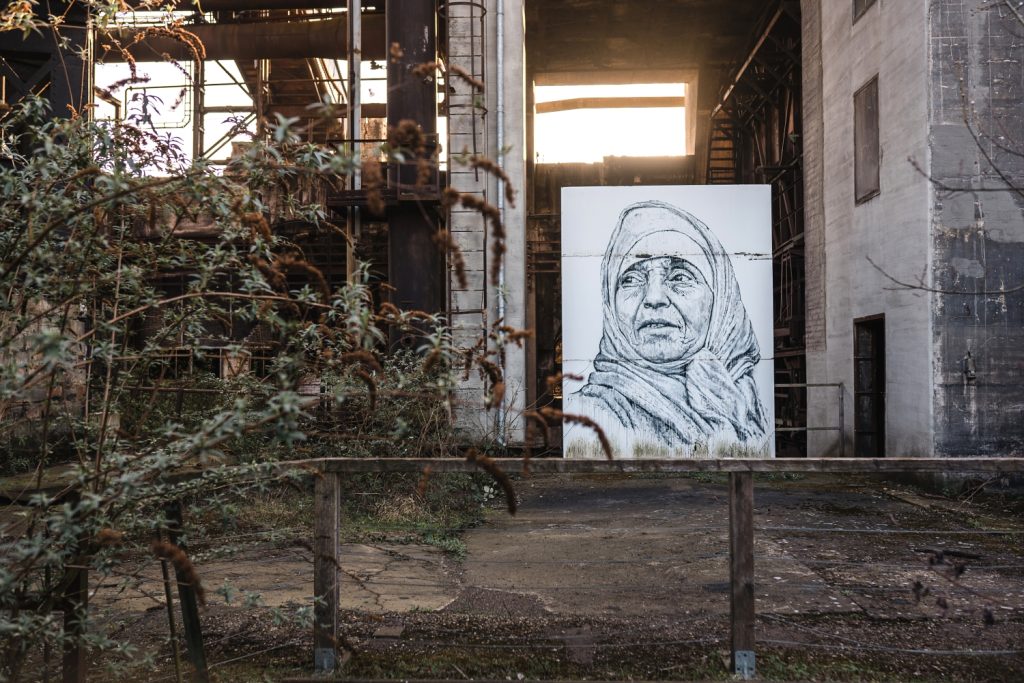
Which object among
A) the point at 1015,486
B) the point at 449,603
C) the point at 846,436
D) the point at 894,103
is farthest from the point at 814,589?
the point at 894,103

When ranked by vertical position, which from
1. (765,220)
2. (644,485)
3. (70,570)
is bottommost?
(644,485)

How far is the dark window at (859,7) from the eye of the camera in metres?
11.8

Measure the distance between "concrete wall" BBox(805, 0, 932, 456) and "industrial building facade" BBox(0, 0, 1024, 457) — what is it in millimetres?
37

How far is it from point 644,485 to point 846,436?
3920 mm

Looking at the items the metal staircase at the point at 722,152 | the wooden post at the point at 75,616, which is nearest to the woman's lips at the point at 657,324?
the wooden post at the point at 75,616

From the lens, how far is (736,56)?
19812mm

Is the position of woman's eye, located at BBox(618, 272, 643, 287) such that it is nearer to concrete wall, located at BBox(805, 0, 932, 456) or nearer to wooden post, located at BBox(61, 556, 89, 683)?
concrete wall, located at BBox(805, 0, 932, 456)

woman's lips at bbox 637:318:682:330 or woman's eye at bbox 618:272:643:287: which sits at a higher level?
woman's eye at bbox 618:272:643:287

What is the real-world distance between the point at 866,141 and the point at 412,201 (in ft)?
23.4

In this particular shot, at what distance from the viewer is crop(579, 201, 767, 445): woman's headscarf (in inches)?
469

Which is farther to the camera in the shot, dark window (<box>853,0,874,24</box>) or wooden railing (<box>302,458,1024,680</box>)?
dark window (<box>853,0,874,24</box>)

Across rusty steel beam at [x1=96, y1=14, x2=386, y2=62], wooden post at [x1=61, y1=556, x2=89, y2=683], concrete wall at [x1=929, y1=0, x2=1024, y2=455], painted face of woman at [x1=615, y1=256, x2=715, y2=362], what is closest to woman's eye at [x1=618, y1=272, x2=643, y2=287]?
painted face of woman at [x1=615, y1=256, x2=715, y2=362]

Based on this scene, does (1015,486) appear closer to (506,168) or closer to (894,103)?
(894,103)

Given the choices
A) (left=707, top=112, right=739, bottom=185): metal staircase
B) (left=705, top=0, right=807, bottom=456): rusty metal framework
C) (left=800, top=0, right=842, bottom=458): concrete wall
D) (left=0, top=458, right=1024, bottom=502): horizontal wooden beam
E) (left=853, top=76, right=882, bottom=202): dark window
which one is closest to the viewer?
(left=0, top=458, right=1024, bottom=502): horizontal wooden beam
